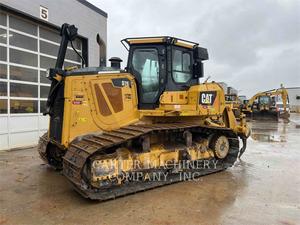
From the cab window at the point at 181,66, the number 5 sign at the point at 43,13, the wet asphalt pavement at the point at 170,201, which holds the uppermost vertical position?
the number 5 sign at the point at 43,13

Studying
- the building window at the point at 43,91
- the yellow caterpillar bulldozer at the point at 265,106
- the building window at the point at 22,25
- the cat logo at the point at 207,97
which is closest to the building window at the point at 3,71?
the building window at the point at 22,25

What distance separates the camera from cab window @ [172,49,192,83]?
6262 mm

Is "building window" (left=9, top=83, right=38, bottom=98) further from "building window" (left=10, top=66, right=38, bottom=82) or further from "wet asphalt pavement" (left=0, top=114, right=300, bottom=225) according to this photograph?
"wet asphalt pavement" (left=0, top=114, right=300, bottom=225)

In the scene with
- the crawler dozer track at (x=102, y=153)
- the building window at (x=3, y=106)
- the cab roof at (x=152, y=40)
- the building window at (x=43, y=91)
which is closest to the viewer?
the crawler dozer track at (x=102, y=153)

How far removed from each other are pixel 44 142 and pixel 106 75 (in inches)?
92.1

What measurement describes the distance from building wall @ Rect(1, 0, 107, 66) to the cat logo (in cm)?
712

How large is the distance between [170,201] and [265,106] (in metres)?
24.2

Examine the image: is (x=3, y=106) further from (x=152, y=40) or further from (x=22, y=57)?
(x=152, y=40)

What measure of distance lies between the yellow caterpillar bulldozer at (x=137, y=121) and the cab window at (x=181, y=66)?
0.02 meters

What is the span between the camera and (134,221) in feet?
13.1

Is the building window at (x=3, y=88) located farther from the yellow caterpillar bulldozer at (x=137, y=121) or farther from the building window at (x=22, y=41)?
the yellow caterpillar bulldozer at (x=137, y=121)

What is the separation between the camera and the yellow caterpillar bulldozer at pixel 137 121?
498 cm

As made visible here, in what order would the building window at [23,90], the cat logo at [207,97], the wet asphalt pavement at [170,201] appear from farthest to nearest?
the building window at [23,90]
the cat logo at [207,97]
the wet asphalt pavement at [170,201]

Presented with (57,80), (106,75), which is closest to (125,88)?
(106,75)
